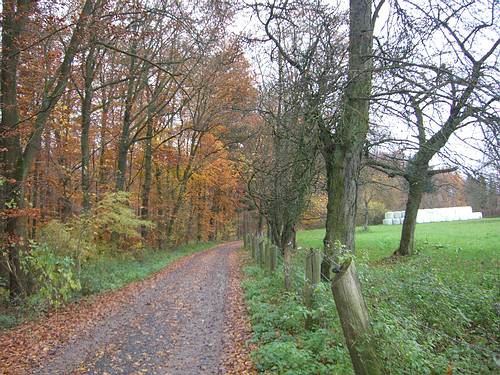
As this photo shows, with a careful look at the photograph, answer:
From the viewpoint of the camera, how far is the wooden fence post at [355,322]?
11.8 feet

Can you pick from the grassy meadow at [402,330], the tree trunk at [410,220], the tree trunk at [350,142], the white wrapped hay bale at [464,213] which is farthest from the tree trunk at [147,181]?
the white wrapped hay bale at [464,213]

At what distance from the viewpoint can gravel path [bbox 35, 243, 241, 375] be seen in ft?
19.9

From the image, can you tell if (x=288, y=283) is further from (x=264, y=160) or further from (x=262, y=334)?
(x=264, y=160)

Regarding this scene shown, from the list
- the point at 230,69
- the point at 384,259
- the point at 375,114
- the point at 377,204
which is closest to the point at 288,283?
the point at 375,114

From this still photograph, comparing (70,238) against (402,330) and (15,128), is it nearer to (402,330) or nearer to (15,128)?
(15,128)

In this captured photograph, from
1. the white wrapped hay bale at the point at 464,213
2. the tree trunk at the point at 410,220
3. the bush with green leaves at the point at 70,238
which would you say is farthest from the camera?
the white wrapped hay bale at the point at 464,213

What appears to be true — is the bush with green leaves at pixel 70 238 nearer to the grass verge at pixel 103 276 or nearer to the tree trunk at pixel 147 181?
the grass verge at pixel 103 276

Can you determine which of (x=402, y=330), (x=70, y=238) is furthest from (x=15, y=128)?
(x=402, y=330)

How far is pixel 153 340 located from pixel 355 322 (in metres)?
4.90

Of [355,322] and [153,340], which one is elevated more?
[355,322]

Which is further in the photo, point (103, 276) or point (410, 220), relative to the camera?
point (410, 220)

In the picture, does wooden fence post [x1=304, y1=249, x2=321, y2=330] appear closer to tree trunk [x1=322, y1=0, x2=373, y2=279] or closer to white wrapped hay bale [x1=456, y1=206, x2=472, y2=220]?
tree trunk [x1=322, y1=0, x2=373, y2=279]

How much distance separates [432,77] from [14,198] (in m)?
10.2

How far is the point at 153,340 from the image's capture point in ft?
24.1
